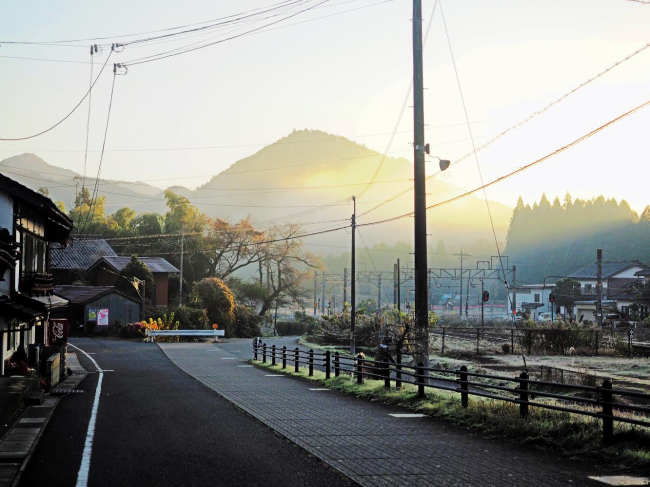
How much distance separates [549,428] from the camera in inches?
480

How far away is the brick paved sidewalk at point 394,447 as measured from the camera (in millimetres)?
9562

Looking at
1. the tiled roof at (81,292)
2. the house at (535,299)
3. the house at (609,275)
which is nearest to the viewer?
the tiled roof at (81,292)

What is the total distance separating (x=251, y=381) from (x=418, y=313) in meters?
8.75

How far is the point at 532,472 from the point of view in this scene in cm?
981

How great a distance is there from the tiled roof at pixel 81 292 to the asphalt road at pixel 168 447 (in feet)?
139

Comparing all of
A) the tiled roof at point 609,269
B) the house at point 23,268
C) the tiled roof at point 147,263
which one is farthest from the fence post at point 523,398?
the tiled roof at point 609,269

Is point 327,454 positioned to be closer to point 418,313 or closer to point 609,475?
point 609,475

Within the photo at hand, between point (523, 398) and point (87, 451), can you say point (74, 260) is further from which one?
point (523, 398)

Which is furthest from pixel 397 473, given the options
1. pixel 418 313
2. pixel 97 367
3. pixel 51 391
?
pixel 97 367

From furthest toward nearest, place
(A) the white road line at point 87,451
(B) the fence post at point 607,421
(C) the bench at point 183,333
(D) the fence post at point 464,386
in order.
Result: 1. (C) the bench at point 183,333
2. (D) the fence post at point 464,386
3. (B) the fence post at point 607,421
4. (A) the white road line at point 87,451

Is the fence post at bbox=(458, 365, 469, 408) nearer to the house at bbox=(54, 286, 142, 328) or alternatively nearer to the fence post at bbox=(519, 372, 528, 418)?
the fence post at bbox=(519, 372, 528, 418)

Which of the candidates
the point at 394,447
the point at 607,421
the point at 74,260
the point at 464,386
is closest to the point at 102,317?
the point at 74,260

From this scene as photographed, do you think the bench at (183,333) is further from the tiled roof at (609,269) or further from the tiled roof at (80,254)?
the tiled roof at (609,269)

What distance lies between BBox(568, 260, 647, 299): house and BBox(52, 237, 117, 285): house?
62722mm
